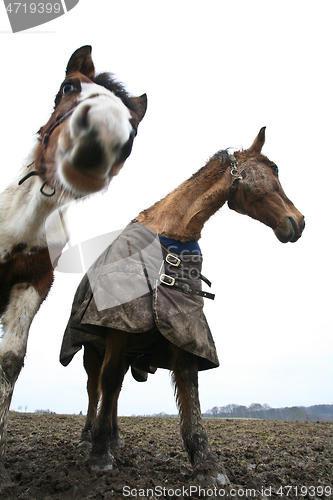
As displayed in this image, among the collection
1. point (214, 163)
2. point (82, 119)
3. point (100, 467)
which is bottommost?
point (100, 467)

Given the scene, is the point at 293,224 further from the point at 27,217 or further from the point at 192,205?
→ the point at 27,217

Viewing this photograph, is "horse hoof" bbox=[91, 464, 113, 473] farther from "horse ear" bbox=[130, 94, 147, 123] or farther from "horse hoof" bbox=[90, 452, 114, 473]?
"horse ear" bbox=[130, 94, 147, 123]

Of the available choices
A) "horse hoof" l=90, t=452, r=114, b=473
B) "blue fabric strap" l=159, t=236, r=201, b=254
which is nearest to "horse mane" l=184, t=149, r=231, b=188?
"blue fabric strap" l=159, t=236, r=201, b=254

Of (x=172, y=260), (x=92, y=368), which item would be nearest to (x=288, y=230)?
(x=172, y=260)

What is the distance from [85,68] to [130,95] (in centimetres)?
39

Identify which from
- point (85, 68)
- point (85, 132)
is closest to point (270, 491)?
point (85, 132)

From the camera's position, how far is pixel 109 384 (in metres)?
2.44

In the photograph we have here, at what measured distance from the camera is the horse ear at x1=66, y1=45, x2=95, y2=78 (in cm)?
235

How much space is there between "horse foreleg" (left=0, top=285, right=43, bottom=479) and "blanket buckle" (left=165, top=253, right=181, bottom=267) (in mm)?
1022

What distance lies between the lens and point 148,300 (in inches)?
89.7

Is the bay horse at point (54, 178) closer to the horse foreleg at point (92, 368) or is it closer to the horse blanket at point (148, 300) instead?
the horse blanket at point (148, 300)

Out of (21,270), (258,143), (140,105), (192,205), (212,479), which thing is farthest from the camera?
(258,143)

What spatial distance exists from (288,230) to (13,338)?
266 cm

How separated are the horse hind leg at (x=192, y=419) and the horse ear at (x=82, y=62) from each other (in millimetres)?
2243
